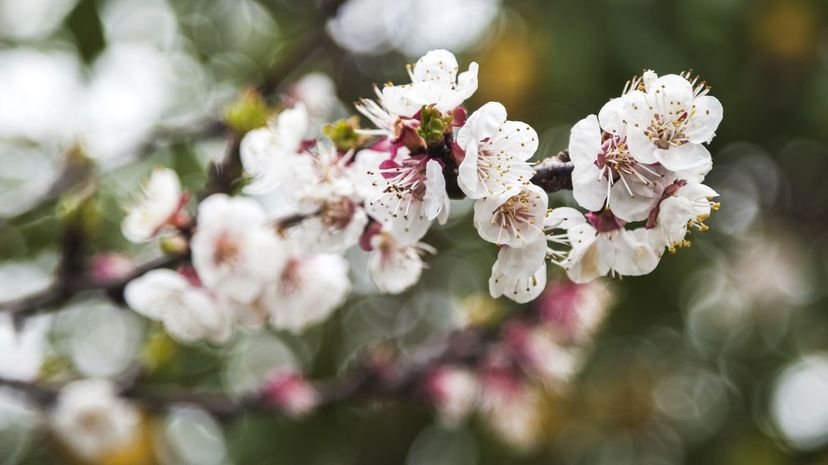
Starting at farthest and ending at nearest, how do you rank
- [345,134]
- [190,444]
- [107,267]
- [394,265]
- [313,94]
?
[190,444]
[313,94]
[107,267]
[394,265]
[345,134]

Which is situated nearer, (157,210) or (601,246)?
(601,246)

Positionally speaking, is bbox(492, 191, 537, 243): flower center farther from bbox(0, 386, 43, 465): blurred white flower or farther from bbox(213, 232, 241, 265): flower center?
bbox(0, 386, 43, 465): blurred white flower

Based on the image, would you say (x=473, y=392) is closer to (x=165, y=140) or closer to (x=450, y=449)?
(x=165, y=140)

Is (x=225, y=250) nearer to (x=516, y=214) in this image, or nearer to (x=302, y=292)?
(x=302, y=292)

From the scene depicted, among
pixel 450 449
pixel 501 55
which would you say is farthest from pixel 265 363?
pixel 501 55

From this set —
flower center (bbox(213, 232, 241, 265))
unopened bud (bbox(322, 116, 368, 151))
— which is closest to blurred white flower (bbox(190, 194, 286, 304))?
flower center (bbox(213, 232, 241, 265))

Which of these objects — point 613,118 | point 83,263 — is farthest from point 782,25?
point 83,263
